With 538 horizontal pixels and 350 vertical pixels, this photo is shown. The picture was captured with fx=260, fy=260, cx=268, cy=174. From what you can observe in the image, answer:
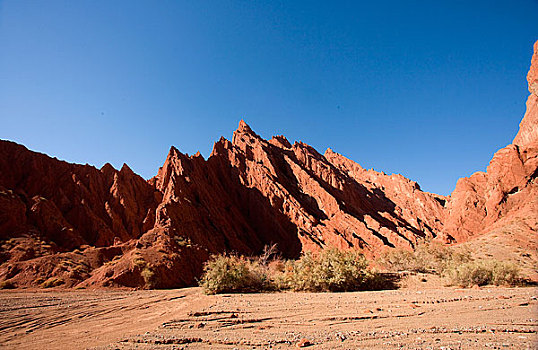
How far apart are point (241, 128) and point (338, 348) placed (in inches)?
3054

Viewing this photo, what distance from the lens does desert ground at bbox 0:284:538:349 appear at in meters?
6.37

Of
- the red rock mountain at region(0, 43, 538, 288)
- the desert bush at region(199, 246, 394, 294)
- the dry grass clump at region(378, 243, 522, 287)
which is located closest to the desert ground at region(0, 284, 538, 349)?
the desert bush at region(199, 246, 394, 294)

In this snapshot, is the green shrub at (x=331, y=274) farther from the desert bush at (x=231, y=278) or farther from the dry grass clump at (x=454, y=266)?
the dry grass clump at (x=454, y=266)

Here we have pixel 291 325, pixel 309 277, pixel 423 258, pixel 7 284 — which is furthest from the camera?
pixel 423 258

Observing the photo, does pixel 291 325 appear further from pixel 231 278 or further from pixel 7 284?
pixel 7 284

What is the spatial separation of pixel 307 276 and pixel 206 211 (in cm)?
3123

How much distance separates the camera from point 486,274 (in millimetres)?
15938

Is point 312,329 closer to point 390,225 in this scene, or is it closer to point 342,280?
point 342,280

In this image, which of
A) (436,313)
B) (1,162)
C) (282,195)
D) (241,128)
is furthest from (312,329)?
(241,128)

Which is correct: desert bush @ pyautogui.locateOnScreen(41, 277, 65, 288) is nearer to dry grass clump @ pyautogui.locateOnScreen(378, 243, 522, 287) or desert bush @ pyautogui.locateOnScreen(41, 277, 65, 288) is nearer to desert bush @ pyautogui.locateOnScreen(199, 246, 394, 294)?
desert bush @ pyautogui.locateOnScreen(199, 246, 394, 294)

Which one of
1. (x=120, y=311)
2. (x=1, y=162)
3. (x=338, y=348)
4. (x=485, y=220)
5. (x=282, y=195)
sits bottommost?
(x=120, y=311)

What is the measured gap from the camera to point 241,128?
80562 mm

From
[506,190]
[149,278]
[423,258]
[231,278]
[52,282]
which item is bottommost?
[52,282]

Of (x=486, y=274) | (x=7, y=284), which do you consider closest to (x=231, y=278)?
(x=486, y=274)
